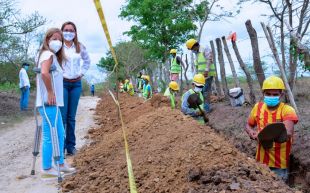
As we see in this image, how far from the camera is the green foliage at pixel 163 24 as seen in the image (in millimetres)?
22984

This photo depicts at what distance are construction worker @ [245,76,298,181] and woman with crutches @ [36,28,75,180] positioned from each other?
7.66 ft

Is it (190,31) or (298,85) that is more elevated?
(190,31)

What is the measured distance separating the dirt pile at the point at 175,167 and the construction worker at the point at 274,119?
706 millimetres

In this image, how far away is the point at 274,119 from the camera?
4.76m

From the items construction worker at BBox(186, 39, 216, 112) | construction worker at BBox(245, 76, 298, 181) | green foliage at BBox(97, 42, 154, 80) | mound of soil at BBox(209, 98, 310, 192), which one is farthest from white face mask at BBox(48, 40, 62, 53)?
green foliage at BBox(97, 42, 154, 80)

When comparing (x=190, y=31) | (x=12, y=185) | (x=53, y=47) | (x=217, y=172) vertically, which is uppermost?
(x=190, y=31)

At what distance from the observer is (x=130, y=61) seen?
4072 centimetres

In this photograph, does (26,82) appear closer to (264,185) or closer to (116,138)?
(116,138)

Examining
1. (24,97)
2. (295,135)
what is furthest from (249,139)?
(24,97)

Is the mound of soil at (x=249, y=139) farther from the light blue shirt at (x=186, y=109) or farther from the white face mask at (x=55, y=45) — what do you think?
the white face mask at (x=55, y=45)

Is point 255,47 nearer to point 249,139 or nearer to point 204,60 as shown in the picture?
point 204,60

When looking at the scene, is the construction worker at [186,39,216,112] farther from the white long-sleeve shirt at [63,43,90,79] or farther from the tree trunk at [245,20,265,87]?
the white long-sleeve shirt at [63,43,90,79]

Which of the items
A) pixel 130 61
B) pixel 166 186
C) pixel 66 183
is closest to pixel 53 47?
pixel 66 183

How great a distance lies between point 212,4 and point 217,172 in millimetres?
18523
